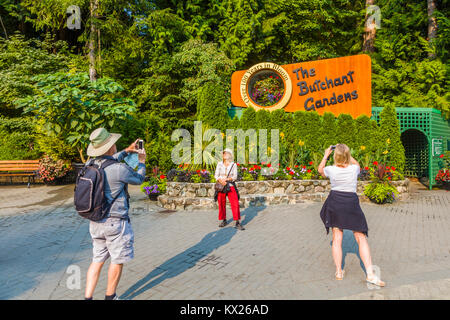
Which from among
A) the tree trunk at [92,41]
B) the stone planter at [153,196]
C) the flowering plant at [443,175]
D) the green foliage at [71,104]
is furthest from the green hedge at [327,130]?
the tree trunk at [92,41]

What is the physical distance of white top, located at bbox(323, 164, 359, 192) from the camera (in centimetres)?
373

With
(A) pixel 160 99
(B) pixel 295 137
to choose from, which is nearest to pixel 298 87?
(B) pixel 295 137

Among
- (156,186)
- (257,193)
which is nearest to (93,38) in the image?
(156,186)

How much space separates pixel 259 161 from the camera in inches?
409

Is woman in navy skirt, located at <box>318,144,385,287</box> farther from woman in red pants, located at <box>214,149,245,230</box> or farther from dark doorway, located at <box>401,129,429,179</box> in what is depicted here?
dark doorway, located at <box>401,129,429,179</box>

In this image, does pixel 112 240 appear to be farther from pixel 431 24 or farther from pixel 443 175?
pixel 431 24

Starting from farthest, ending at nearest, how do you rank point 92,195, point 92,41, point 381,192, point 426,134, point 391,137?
point 92,41, point 426,134, point 391,137, point 381,192, point 92,195

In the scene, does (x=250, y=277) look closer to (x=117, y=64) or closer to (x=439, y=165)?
(x=439, y=165)

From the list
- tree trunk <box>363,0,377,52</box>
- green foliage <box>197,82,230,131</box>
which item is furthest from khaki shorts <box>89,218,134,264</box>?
tree trunk <box>363,0,377,52</box>

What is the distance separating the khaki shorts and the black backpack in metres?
0.13

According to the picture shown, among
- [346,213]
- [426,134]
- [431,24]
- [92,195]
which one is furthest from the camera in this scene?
[431,24]

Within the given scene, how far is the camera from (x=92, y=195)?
9.57 ft

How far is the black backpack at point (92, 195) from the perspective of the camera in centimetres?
291

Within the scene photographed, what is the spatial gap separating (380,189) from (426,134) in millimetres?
5886
